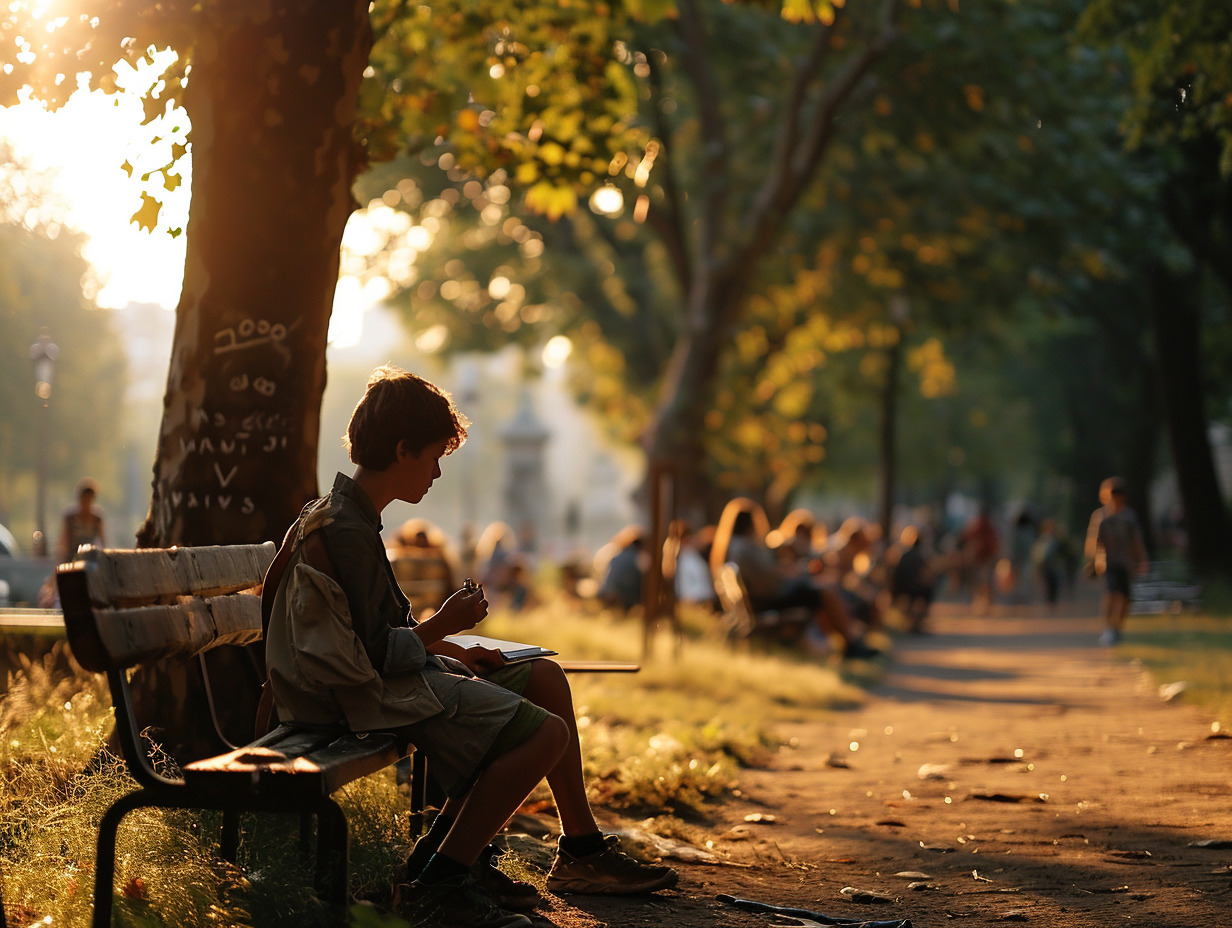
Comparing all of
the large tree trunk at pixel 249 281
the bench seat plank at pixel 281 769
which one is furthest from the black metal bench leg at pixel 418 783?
the bench seat plank at pixel 281 769

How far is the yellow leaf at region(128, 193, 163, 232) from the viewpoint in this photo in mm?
6672

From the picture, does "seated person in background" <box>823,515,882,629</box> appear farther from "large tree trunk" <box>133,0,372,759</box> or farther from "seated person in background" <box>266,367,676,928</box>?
"seated person in background" <box>266,367,676,928</box>

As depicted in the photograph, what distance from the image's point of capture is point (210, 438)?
5914 mm

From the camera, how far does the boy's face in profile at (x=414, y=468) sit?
4.26 metres

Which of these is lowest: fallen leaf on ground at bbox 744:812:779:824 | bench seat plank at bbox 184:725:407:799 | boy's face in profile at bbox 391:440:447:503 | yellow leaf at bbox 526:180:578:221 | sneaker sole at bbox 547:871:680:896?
fallen leaf on ground at bbox 744:812:779:824

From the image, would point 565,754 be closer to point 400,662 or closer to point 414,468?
point 400,662

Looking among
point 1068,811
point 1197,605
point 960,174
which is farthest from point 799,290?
point 1068,811

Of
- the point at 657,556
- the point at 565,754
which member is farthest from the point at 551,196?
the point at 565,754

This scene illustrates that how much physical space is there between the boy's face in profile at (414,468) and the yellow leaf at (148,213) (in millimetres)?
2965

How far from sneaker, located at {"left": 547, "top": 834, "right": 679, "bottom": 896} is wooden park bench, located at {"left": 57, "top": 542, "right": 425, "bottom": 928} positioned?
90cm

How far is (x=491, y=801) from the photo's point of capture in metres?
4.19

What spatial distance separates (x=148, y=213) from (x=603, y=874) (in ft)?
11.6

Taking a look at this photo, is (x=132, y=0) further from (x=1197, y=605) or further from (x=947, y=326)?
(x=1197, y=605)

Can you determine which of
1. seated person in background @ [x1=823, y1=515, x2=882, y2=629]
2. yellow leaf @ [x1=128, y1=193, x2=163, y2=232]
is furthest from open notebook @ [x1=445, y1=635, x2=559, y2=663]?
seated person in background @ [x1=823, y1=515, x2=882, y2=629]
